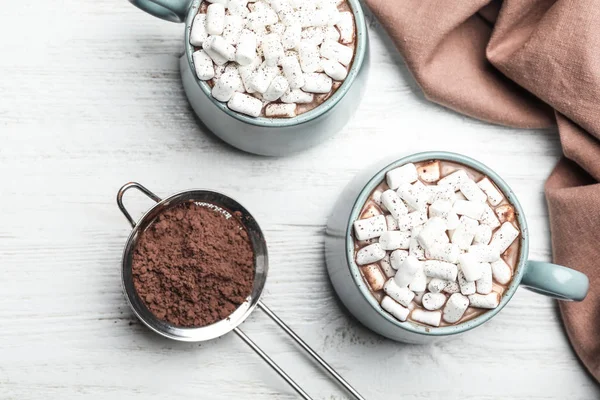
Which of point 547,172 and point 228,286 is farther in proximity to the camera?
point 547,172

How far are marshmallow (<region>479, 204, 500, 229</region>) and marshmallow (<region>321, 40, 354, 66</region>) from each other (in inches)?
12.4

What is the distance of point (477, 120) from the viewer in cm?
130

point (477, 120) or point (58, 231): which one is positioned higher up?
point (477, 120)

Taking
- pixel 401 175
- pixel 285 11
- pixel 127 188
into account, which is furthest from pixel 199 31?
pixel 401 175

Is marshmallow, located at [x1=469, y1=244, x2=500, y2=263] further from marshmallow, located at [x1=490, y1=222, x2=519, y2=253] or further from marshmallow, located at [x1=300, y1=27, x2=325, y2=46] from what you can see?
marshmallow, located at [x1=300, y1=27, x2=325, y2=46]

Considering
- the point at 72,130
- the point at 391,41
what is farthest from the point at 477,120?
the point at 72,130

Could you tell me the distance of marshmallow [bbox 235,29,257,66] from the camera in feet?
3.39

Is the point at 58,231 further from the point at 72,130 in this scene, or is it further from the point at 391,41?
the point at 391,41

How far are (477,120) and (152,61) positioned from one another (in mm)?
603

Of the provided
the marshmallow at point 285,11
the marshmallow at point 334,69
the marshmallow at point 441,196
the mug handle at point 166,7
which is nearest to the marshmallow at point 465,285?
the marshmallow at point 441,196

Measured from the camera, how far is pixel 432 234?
1032mm

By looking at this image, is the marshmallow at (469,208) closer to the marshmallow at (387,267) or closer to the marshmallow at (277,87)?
the marshmallow at (387,267)

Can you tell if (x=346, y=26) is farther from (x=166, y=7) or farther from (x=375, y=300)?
(x=375, y=300)

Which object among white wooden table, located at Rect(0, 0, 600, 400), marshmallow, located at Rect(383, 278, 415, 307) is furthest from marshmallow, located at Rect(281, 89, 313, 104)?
marshmallow, located at Rect(383, 278, 415, 307)
